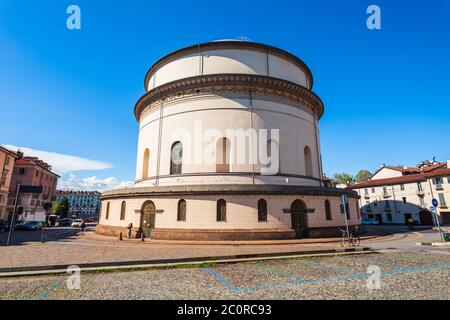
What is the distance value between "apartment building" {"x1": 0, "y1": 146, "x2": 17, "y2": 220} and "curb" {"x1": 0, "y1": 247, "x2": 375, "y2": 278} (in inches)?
1468


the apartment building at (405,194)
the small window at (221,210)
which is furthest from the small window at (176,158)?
the apartment building at (405,194)

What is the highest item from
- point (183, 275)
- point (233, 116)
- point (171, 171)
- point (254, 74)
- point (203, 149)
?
point (254, 74)

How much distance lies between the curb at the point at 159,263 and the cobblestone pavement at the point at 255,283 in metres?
0.54

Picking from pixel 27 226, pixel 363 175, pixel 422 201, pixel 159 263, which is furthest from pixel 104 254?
pixel 363 175

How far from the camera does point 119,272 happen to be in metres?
8.45

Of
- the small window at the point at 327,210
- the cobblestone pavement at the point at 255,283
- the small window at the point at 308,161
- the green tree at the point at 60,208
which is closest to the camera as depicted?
the cobblestone pavement at the point at 255,283

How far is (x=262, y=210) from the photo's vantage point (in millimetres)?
17641

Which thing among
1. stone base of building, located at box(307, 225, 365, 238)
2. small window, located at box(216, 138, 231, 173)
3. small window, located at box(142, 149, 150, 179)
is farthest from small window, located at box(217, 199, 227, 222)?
small window, located at box(142, 149, 150, 179)

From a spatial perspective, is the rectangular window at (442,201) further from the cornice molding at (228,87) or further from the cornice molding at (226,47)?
the cornice molding at (226,47)

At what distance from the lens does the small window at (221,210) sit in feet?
56.8

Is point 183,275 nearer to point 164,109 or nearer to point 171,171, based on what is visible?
point 171,171

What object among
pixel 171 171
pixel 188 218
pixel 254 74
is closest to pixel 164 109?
pixel 171 171

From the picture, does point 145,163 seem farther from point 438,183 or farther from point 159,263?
point 438,183
